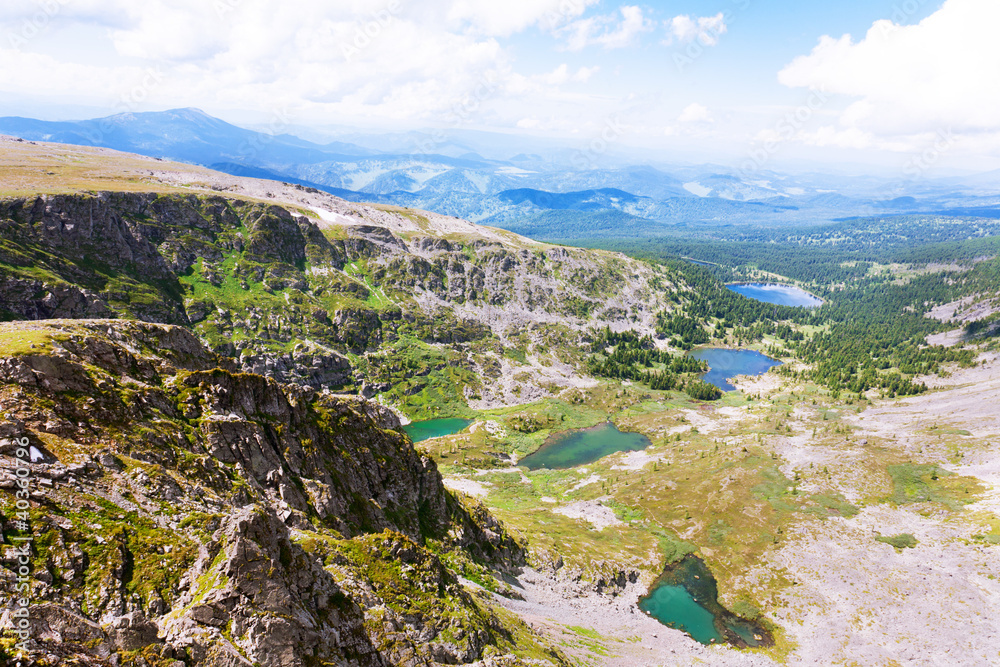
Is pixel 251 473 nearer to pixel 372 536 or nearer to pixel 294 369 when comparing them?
pixel 372 536

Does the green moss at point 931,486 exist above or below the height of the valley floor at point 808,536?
above

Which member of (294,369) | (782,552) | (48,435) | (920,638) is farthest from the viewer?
(294,369)

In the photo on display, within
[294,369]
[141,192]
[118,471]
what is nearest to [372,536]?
[118,471]

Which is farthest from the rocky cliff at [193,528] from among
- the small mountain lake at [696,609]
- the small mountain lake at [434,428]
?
the small mountain lake at [434,428]

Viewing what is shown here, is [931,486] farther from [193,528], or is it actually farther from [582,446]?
[193,528]

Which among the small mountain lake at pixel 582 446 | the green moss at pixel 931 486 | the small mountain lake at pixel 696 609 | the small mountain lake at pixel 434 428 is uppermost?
the green moss at pixel 931 486

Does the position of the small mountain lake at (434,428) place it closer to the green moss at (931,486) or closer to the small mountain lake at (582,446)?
the small mountain lake at (582,446)
